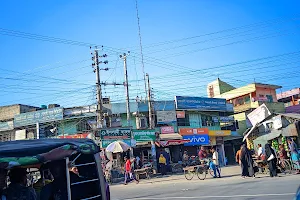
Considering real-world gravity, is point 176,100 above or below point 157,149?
above

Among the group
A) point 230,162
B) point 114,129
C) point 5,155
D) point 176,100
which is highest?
point 176,100

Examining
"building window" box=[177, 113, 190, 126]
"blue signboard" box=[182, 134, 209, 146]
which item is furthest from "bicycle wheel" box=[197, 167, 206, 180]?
"building window" box=[177, 113, 190, 126]

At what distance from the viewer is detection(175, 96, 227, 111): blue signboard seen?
112ft

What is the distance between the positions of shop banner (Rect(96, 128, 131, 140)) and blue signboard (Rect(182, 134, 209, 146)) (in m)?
8.18

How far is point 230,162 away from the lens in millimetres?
39969

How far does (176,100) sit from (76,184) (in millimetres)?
29178

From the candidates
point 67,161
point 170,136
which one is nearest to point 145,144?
point 170,136

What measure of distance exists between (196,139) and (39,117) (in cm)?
1762

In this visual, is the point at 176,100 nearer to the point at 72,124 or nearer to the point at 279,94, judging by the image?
the point at 72,124

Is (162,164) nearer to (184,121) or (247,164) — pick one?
A: (184,121)

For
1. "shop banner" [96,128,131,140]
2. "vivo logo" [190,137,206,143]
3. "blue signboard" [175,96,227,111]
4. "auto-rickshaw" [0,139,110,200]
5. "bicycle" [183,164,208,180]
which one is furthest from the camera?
"blue signboard" [175,96,227,111]

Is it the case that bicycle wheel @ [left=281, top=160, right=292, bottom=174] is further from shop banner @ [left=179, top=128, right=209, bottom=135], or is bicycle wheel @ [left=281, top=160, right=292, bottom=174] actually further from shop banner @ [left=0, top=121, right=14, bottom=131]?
shop banner @ [left=0, top=121, right=14, bottom=131]

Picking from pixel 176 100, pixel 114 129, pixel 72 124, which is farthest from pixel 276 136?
pixel 72 124

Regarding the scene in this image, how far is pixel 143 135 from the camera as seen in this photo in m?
27.9
